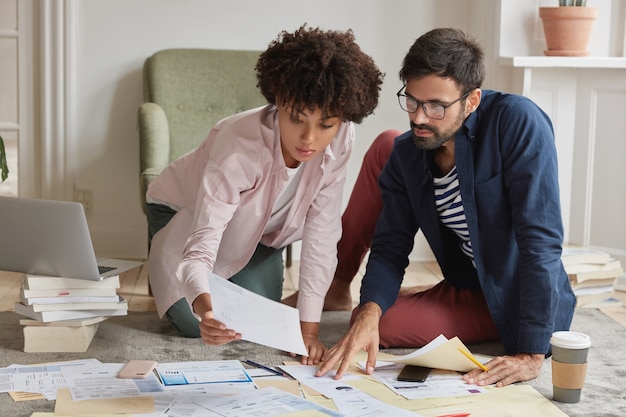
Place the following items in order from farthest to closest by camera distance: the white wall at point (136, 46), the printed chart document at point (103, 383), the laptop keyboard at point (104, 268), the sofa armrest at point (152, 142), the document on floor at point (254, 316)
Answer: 1. the white wall at point (136, 46)
2. the sofa armrest at point (152, 142)
3. the laptop keyboard at point (104, 268)
4. the printed chart document at point (103, 383)
5. the document on floor at point (254, 316)

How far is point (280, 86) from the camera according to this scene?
2084 millimetres

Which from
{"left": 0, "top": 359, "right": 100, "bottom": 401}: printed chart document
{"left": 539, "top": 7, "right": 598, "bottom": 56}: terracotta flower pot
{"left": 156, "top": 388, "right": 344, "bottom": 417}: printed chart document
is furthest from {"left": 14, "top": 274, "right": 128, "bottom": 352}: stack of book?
{"left": 539, "top": 7, "right": 598, "bottom": 56}: terracotta flower pot

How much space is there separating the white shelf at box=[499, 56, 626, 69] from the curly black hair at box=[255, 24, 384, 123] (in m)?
1.41

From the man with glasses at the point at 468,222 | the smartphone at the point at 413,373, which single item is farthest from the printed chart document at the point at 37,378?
the smartphone at the point at 413,373

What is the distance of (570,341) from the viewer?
2.03 metres

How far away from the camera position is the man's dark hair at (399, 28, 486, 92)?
2.15 metres

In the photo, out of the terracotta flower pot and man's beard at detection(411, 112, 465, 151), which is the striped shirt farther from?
the terracotta flower pot

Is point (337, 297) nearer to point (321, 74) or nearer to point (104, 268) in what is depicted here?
point (104, 268)

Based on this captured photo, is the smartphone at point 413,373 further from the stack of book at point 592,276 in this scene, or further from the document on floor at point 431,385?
the stack of book at point 592,276

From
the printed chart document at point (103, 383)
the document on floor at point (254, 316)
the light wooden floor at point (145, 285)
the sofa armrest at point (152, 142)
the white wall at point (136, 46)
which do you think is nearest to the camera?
the document on floor at point (254, 316)

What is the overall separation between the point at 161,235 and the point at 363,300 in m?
0.61

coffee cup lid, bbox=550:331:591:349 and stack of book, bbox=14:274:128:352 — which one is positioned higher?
coffee cup lid, bbox=550:331:591:349

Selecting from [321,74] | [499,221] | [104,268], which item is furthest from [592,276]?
[104,268]

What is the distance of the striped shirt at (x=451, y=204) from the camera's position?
2379mm
